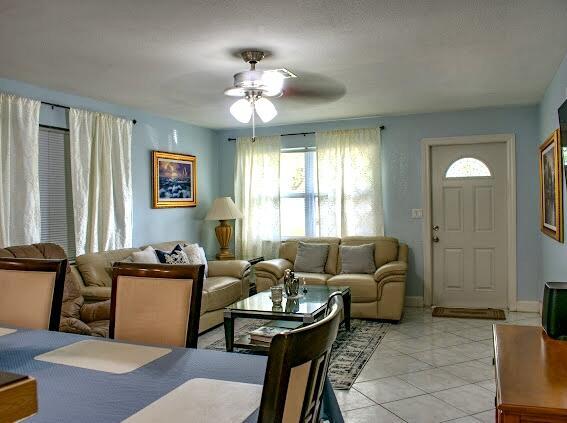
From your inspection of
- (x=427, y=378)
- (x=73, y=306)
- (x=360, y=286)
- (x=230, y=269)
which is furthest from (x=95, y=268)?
(x=427, y=378)

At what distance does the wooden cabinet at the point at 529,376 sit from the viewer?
1244mm

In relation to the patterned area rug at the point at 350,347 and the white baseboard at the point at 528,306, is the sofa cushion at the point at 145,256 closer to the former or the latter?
the patterned area rug at the point at 350,347

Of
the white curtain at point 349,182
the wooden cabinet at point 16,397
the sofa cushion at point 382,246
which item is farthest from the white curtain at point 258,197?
the wooden cabinet at point 16,397


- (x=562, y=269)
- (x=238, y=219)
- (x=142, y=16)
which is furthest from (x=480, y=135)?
(x=142, y=16)

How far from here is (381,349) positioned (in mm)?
4270

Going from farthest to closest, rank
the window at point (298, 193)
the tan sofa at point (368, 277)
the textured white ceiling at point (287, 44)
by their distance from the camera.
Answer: the window at point (298, 193)
the tan sofa at point (368, 277)
the textured white ceiling at point (287, 44)

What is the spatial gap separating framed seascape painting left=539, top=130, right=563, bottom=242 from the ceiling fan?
188cm

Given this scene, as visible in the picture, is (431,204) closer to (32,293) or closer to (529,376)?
(529,376)

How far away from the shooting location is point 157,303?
2031 millimetres

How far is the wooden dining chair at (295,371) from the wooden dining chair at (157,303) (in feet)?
3.29

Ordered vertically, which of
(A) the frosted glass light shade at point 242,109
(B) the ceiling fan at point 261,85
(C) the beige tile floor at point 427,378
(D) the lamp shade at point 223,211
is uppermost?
(B) the ceiling fan at point 261,85

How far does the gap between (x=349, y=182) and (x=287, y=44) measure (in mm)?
3170

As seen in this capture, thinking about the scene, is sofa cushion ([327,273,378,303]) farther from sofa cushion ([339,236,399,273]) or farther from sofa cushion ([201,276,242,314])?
sofa cushion ([201,276,242,314])

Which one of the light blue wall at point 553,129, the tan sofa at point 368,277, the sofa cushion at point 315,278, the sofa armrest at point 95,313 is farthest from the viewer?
the sofa cushion at point 315,278
